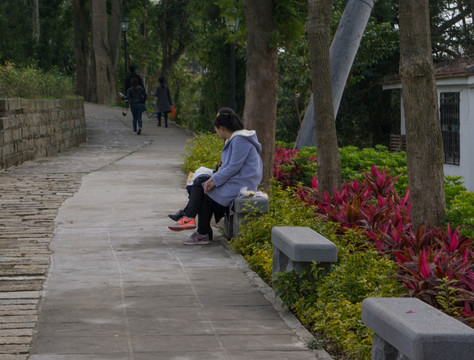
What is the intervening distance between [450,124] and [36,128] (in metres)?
9.30

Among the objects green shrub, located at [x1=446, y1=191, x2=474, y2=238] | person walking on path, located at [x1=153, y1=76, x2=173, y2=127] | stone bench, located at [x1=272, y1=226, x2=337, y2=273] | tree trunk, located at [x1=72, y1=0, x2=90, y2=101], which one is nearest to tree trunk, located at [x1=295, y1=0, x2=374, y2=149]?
green shrub, located at [x1=446, y1=191, x2=474, y2=238]

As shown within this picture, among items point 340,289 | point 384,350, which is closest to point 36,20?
point 340,289

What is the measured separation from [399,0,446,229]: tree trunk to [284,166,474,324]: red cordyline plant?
0.25 metres

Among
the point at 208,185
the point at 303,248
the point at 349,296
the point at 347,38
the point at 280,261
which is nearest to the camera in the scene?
the point at 349,296

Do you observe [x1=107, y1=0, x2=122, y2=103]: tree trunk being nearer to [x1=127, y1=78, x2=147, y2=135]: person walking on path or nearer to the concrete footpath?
[x1=127, y1=78, x2=147, y2=135]: person walking on path

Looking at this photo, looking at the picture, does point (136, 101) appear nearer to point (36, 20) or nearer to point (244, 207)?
point (244, 207)

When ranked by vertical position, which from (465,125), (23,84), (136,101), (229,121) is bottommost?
(465,125)

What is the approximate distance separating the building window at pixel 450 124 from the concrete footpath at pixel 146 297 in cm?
913

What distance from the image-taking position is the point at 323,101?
29.6ft

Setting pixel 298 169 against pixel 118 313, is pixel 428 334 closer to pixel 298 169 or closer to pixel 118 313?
pixel 118 313

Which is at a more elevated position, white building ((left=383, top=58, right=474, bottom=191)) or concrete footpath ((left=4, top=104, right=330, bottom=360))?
white building ((left=383, top=58, right=474, bottom=191))

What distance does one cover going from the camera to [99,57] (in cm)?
3797

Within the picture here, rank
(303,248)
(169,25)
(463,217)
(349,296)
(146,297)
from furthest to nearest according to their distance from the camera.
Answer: (169,25)
(463,217)
(146,297)
(303,248)
(349,296)

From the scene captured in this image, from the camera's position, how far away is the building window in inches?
745
